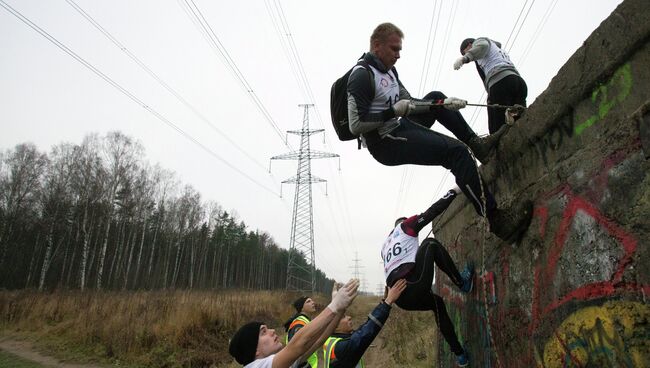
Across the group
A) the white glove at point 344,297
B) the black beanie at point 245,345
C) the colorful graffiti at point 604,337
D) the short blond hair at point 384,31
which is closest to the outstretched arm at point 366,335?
the white glove at point 344,297

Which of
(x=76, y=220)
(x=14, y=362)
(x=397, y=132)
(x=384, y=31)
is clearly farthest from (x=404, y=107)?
(x=76, y=220)

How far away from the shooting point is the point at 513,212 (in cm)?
260

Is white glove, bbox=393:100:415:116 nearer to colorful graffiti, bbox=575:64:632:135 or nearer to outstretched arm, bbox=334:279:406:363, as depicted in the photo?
colorful graffiti, bbox=575:64:632:135

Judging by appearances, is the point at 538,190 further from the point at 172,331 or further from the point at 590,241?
the point at 172,331

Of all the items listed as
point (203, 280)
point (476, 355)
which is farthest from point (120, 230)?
point (476, 355)

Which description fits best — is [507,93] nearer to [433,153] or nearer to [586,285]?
[433,153]

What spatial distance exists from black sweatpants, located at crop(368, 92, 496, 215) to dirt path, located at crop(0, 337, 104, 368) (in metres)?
10.2

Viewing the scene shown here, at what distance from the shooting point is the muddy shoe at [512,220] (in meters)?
2.49

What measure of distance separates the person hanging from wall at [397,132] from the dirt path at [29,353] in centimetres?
1029

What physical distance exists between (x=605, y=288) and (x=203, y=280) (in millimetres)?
43697

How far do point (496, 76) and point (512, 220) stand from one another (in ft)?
5.44

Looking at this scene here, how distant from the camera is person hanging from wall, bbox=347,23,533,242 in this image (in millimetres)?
2793

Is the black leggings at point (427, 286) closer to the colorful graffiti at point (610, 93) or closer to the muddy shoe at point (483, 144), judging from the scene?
the muddy shoe at point (483, 144)

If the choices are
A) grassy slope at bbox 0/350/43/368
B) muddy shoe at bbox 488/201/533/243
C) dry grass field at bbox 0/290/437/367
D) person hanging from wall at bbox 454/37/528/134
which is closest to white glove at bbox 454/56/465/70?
person hanging from wall at bbox 454/37/528/134
